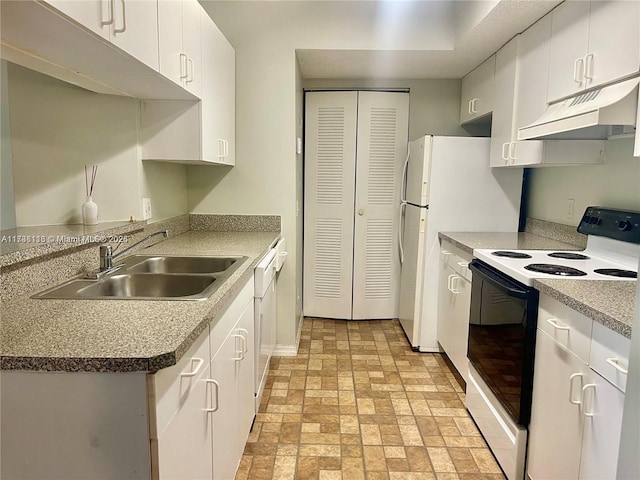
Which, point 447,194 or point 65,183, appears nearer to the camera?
point 65,183

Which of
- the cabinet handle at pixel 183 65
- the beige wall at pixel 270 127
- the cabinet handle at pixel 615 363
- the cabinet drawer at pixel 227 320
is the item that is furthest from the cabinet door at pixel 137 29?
the cabinet handle at pixel 615 363

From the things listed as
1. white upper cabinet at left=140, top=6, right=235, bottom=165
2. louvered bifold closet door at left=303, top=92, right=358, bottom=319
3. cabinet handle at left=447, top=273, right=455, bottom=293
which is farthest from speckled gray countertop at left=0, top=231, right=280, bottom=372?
louvered bifold closet door at left=303, top=92, right=358, bottom=319

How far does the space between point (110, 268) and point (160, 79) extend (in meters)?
0.81

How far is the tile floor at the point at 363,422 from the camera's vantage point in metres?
1.90

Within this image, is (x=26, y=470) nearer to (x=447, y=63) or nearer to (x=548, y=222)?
(x=548, y=222)

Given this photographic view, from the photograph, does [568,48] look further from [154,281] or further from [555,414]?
[154,281]

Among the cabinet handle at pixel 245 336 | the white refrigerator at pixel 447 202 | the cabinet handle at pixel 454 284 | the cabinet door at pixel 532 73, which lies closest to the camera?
the cabinet handle at pixel 245 336

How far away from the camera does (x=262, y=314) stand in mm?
2250

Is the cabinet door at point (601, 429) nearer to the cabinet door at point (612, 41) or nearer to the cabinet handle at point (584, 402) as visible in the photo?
the cabinet handle at point (584, 402)

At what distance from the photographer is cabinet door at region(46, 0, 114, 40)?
3.56 feet

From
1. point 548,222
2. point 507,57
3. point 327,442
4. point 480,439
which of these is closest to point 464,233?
point 548,222

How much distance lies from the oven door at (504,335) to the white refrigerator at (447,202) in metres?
0.77

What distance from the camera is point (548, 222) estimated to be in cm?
278

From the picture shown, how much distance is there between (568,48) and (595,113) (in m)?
0.68
